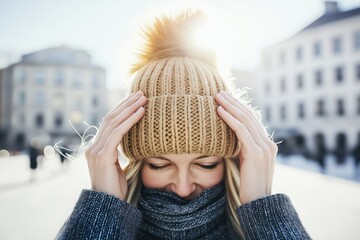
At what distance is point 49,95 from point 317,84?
35.4 meters

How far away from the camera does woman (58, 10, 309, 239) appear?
1.76 m

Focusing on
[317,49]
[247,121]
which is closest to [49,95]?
[317,49]

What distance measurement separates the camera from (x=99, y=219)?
1.74m

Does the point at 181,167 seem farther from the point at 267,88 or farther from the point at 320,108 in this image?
the point at 267,88

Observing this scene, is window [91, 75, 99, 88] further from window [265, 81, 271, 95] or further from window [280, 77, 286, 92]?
window [280, 77, 286, 92]

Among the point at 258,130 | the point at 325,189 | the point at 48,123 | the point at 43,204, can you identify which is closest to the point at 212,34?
the point at 258,130

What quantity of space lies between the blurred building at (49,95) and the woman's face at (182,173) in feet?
164

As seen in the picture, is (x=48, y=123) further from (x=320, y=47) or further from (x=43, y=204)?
(x=43, y=204)

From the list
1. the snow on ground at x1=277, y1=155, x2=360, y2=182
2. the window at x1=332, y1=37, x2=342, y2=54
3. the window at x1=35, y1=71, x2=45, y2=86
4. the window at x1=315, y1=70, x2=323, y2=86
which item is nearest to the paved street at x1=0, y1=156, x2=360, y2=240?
the snow on ground at x1=277, y1=155, x2=360, y2=182

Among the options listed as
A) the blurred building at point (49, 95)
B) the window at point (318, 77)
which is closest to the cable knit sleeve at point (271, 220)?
the window at point (318, 77)

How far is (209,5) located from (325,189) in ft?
34.9

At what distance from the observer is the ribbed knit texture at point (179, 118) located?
1876mm

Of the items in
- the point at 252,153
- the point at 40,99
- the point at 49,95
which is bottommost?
the point at 40,99

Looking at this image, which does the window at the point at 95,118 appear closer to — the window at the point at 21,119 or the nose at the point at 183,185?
the window at the point at 21,119
